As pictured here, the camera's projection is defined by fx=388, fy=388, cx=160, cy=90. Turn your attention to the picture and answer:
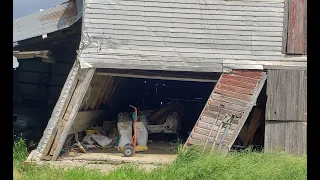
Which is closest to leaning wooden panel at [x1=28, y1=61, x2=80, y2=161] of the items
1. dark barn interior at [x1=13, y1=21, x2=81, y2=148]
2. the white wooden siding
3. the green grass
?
the green grass

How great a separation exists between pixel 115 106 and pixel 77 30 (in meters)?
4.22

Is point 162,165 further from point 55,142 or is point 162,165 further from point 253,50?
point 253,50

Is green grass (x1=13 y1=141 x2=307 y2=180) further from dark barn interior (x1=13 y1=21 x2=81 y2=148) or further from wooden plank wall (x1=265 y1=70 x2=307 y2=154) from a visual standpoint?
dark barn interior (x1=13 y1=21 x2=81 y2=148)

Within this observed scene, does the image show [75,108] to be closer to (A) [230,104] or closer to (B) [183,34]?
(B) [183,34]

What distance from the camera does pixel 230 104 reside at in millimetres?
9797

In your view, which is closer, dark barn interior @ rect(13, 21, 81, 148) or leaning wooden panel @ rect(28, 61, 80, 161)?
leaning wooden panel @ rect(28, 61, 80, 161)

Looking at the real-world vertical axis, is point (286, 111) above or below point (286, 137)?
above

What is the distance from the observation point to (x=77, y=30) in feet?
37.5

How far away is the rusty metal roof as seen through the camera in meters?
10.9

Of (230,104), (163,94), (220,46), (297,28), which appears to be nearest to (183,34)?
(220,46)

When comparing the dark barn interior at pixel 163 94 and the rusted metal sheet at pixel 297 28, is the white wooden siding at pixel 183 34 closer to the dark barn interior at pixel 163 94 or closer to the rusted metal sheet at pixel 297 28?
the rusted metal sheet at pixel 297 28

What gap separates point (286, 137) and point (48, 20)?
7.53 meters

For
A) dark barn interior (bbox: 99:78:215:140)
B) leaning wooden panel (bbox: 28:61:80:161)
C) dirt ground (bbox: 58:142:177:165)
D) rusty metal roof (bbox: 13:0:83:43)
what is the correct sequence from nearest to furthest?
leaning wooden panel (bbox: 28:61:80:161) → dirt ground (bbox: 58:142:177:165) → rusty metal roof (bbox: 13:0:83:43) → dark barn interior (bbox: 99:78:215:140)
